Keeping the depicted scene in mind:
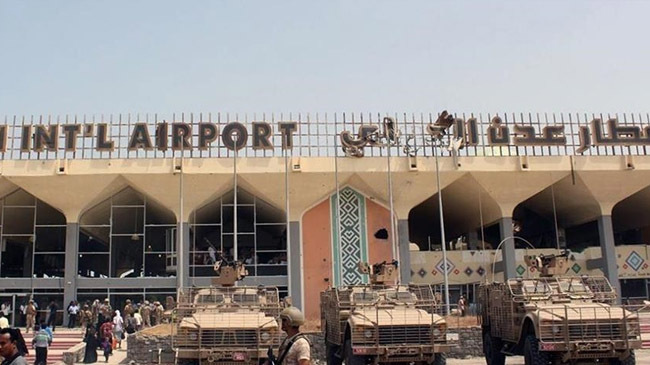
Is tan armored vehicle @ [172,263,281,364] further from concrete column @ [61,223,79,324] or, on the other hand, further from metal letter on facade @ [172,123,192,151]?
concrete column @ [61,223,79,324]

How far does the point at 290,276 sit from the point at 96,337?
13.4m

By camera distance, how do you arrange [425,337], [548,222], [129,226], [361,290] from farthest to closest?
1. [548,222]
2. [129,226]
3. [361,290]
4. [425,337]

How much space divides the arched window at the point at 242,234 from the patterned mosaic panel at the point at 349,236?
2751mm

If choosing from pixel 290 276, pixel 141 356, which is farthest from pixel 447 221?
pixel 141 356

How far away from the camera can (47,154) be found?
113 ft

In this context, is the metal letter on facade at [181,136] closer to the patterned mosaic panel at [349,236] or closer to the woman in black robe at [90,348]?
the patterned mosaic panel at [349,236]

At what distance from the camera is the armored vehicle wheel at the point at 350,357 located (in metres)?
14.1

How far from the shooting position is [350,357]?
14.4m

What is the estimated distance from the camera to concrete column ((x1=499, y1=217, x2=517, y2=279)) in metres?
36.3

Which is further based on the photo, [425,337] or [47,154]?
[47,154]

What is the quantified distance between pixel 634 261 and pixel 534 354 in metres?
26.6

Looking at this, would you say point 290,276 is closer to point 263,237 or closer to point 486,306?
point 263,237

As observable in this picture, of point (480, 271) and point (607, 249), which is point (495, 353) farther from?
point (607, 249)

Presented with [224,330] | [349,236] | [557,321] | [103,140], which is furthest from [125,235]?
[557,321]
